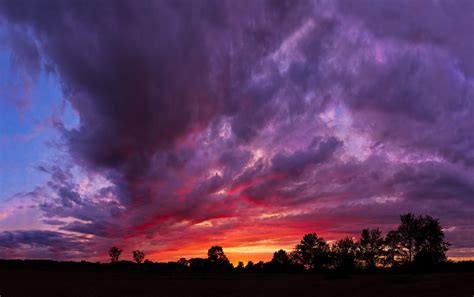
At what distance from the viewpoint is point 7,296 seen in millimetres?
49875

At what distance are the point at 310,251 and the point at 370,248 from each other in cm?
2426

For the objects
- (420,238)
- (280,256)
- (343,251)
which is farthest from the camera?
(280,256)

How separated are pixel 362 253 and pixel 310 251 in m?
20.9

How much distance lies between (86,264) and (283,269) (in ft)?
211

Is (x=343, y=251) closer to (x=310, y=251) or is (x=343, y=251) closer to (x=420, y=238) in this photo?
(x=310, y=251)

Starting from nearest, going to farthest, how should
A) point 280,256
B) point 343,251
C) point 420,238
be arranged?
point 420,238 → point 343,251 → point 280,256

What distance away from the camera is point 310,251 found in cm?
14938

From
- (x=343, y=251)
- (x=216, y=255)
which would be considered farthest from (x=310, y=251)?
(x=216, y=255)

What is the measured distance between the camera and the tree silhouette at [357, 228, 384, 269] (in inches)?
5269

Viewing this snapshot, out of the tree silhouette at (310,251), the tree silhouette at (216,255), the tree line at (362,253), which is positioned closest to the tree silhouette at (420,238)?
the tree line at (362,253)

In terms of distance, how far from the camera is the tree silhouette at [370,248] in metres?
134

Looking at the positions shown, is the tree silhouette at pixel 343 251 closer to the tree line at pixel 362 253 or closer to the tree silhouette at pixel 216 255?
the tree line at pixel 362 253

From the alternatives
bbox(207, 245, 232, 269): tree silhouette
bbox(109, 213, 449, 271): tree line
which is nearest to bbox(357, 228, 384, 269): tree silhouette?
bbox(109, 213, 449, 271): tree line

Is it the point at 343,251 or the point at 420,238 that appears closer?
the point at 420,238
